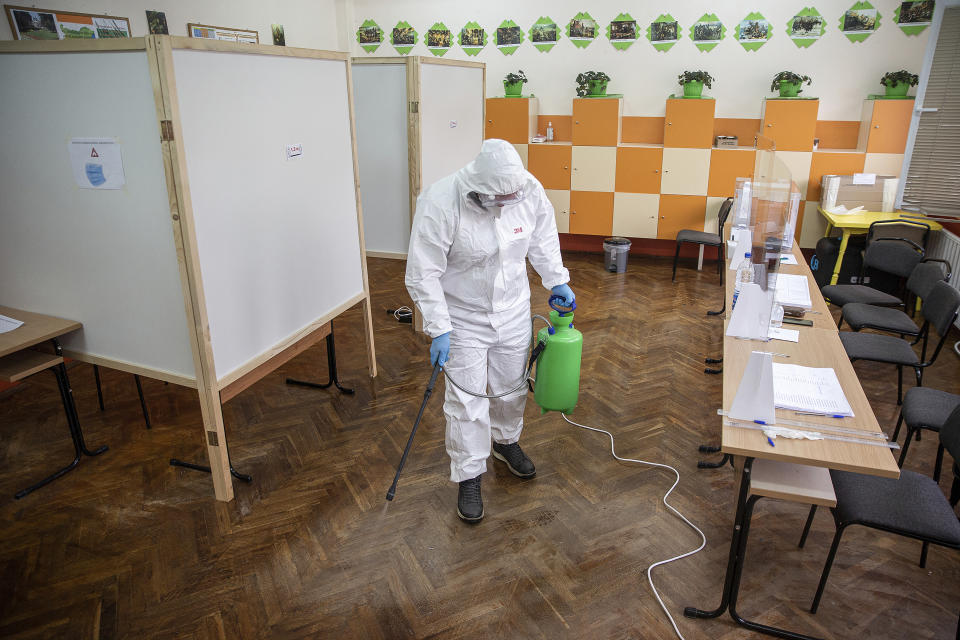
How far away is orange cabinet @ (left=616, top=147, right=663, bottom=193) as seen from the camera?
623 centimetres

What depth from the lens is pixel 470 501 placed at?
8.75ft

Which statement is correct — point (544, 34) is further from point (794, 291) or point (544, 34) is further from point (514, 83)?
point (794, 291)

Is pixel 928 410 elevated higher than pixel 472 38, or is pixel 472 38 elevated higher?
pixel 472 38

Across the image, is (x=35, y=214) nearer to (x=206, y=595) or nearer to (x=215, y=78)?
(x=215, y=78)

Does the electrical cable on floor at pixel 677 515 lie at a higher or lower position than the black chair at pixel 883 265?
lower

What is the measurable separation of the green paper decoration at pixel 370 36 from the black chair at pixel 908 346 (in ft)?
20.1

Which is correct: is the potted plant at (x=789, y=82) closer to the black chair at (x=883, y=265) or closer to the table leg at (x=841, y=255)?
the table leg at (x=841, y=255)

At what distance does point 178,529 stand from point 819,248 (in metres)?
5.31

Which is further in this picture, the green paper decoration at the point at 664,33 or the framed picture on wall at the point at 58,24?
the green paper decoration at the point at 664,33

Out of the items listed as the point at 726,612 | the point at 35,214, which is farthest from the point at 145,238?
the point at 726,612

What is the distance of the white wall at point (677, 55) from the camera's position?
5723 millimetres

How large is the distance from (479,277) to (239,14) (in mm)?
4629

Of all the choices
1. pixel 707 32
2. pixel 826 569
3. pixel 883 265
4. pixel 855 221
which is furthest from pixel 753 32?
pixel 826 569

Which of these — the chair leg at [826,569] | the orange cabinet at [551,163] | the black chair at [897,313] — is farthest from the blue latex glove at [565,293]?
the orange cabinet at [551,163]
